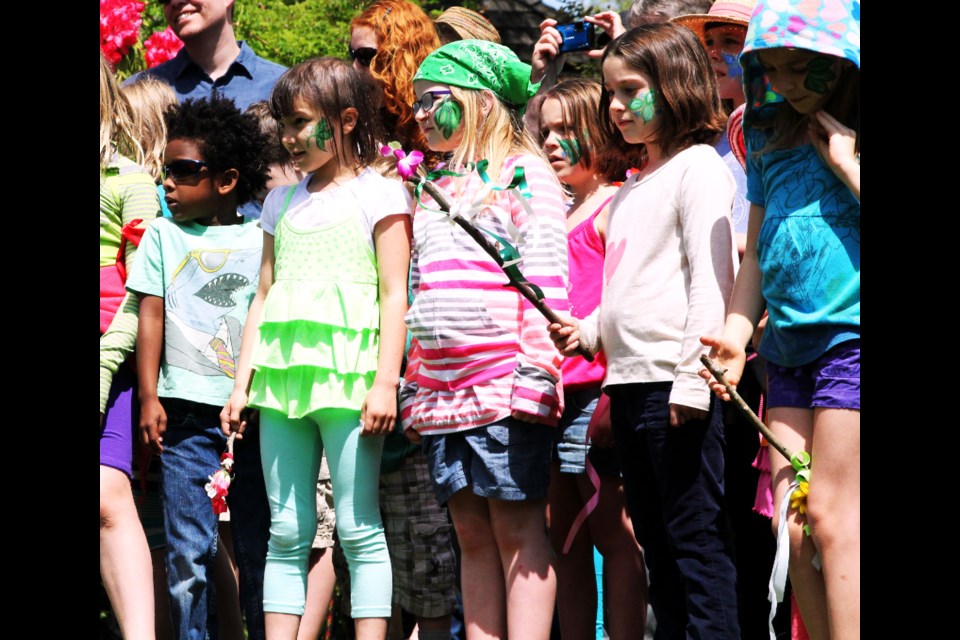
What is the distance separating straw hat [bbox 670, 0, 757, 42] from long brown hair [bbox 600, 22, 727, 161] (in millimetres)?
611

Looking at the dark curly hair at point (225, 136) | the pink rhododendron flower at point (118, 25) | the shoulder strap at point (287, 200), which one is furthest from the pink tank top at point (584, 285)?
the pink rhododendron flower at point (118, 25)

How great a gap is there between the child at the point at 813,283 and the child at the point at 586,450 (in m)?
0.86

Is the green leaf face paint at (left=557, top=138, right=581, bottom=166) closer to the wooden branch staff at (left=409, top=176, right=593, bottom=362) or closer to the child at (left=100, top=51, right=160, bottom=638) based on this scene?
the wooden branch staff at (left=409, top=176, right=593, bottom=362)

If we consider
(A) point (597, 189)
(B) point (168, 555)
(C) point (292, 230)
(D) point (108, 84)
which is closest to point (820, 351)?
(A) point (597, 189)

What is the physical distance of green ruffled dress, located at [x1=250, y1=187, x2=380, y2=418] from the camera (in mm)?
4680

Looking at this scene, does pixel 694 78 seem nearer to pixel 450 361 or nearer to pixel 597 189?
pixel 597 189

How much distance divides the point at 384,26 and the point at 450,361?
1.80 meters

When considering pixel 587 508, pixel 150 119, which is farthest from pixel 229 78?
pixel 587 508

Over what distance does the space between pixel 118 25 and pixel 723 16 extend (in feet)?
11.0

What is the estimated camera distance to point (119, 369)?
5016 mm

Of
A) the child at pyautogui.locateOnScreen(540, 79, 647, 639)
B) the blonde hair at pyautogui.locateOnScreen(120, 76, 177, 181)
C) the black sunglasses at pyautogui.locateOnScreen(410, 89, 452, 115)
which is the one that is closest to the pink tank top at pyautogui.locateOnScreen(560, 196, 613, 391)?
the child at pyautogui.locateOnScreen(540, 79, 647, 639)

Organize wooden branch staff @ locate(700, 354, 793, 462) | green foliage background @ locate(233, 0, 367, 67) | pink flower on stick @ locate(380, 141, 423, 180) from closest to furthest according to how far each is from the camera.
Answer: wooden branch staff @ locate(700, 354, 793, 462) → pink flower on stick @ locate(380, 141, 423, 180) → green foliage background @ locate(233, 0, 367, 67)
